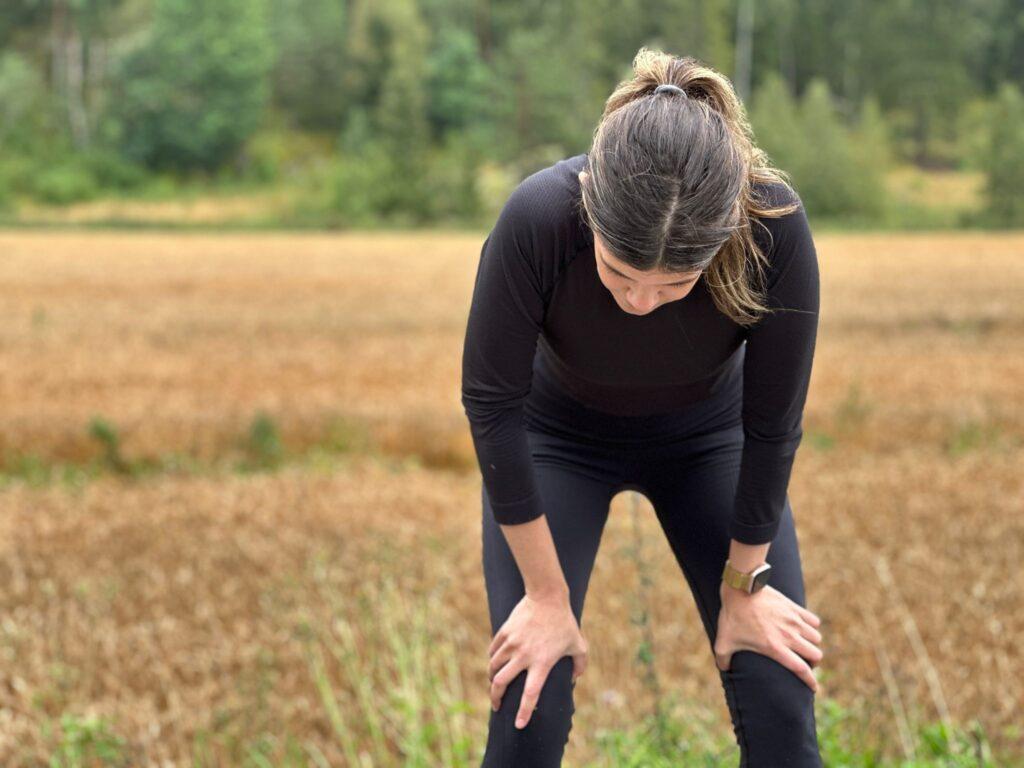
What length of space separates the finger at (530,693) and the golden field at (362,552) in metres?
0.74

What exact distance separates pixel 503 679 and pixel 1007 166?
39370 millimetres

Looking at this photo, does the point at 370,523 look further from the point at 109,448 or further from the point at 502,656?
the point at 502,656

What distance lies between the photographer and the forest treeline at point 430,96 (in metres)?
43.0

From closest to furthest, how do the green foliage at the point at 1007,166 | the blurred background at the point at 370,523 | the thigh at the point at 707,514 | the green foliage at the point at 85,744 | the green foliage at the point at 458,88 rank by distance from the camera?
the thigh at the point at 707,514, the green foliage at the point at 85,744, the blurred background at the point at 370,523, the green foliage at the point at 1007,166, the green foliage at the point at 458,88

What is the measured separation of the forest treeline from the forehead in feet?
125

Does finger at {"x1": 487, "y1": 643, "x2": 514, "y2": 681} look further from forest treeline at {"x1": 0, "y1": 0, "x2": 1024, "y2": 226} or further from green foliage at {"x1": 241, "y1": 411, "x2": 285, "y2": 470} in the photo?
forest treeline at {"x1": 0, "y1": 0, "x2": 1024, "y2": 226}

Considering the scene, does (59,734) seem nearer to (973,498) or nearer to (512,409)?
(512,409)

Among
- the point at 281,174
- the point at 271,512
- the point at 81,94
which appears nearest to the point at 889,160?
the point at 281,174

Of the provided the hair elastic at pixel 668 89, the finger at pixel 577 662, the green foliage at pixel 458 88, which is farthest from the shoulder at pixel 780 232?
the green foliage at pixel 458 88

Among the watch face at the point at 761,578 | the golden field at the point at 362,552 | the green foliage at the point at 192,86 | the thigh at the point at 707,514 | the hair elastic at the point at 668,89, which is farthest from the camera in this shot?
the green foliage at the point at 192,86

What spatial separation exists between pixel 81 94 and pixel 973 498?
50421mm

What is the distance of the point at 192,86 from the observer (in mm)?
47438

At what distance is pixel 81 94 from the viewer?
166 ft

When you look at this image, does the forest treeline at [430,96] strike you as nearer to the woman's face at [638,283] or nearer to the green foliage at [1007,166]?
the green foliage at [1007,166]
